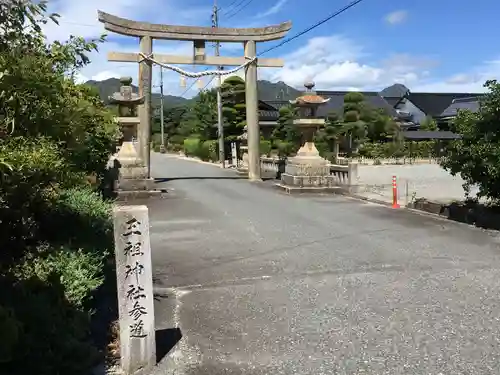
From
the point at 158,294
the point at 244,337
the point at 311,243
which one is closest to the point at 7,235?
the point at 158,294

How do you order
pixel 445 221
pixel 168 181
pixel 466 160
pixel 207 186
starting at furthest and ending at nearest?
pixel 168 181 < pixel 207 186 < pixel 445 221 < pixel 466 160

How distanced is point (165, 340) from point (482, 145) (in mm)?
7158

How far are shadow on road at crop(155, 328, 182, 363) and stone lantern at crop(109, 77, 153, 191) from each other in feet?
37.9

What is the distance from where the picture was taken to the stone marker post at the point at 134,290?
3.96m

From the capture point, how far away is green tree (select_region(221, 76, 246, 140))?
37844mm

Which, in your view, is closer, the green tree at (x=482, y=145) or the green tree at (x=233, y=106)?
the green tree at (x=482, y=145)

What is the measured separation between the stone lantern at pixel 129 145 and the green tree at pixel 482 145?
9.38 metres

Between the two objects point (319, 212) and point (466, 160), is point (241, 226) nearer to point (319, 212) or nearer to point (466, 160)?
point (319, 212)

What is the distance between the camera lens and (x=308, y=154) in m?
17.3

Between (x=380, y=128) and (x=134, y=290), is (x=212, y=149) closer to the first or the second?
(x=380, y=128)

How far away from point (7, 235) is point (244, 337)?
8.88ft

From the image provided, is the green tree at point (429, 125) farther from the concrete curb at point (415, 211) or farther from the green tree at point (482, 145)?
the green tree at point (482, 145)

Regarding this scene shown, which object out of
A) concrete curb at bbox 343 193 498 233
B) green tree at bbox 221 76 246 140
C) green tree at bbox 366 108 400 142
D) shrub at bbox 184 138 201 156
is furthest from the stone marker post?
shrub at bbox 184 138 201 156

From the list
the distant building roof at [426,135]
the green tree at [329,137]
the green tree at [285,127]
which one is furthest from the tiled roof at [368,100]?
the green tree at [329,137]
